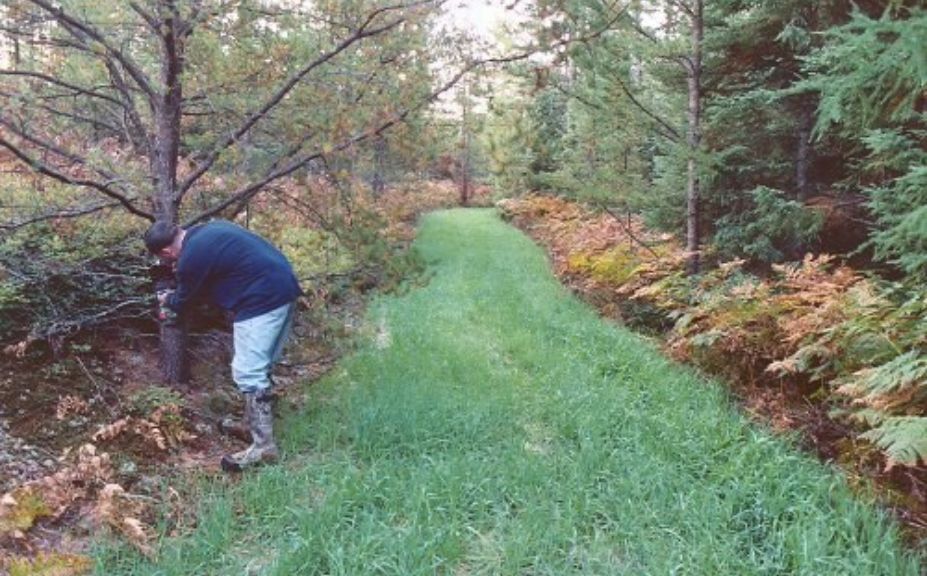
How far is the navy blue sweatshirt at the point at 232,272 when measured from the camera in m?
4.46

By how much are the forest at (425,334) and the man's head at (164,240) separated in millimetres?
397

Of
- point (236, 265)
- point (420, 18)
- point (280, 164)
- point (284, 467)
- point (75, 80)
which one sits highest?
point (420, 18)

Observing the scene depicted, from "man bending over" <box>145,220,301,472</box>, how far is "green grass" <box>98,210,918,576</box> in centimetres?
38

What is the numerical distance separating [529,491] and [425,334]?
4214mm

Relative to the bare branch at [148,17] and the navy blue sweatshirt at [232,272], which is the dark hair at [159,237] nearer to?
the navy blue sweatshirt at [232,272]

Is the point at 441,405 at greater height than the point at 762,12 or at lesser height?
lesser

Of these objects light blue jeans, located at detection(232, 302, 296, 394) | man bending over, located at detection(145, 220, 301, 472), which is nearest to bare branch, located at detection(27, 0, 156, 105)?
man bending over, located at detection(145, 220, 301, 472)

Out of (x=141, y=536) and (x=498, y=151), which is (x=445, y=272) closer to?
(x=141, y=536)

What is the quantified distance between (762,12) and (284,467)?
6.69 m

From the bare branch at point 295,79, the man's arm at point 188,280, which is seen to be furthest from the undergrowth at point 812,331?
the man's arm at point 188,280

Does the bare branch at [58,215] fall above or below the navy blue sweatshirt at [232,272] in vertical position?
above

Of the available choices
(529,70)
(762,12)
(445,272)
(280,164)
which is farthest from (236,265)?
(445,272)

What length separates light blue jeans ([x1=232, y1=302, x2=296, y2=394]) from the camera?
4.60m

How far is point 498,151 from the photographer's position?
2980cm
